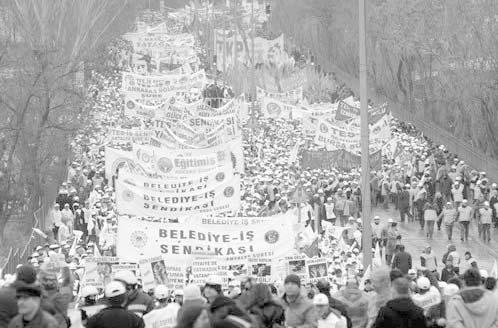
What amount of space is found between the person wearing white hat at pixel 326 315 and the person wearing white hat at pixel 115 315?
77.6 inches

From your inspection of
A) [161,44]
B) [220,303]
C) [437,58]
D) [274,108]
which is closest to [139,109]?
[274,108]

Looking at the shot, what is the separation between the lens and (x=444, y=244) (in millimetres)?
30938

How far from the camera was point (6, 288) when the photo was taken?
10.9 meters

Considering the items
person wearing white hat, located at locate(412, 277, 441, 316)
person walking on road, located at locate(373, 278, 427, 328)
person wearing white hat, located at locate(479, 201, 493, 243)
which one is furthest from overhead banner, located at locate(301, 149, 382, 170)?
person walking on road, located at locate(373, 278, 427, 328)

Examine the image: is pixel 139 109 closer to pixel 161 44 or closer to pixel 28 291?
pixel 161 44

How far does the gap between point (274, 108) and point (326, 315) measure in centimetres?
3838

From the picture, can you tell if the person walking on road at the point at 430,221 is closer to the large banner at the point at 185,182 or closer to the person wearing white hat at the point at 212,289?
the large banner at the point at 185,182

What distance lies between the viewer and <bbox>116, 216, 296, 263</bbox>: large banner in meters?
19.5

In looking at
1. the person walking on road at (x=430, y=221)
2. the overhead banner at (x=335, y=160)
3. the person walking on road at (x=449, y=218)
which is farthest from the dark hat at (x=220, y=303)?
the overhead banner at (x=335, y=160)

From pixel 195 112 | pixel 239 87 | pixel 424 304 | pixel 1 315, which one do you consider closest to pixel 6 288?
pixel 1 315

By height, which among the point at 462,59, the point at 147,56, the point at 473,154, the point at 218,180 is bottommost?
the point at 218,180

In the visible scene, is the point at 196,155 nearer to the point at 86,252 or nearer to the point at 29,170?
the point at 86,252

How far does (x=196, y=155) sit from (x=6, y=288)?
14.9 meters

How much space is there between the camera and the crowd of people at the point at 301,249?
11602mm
